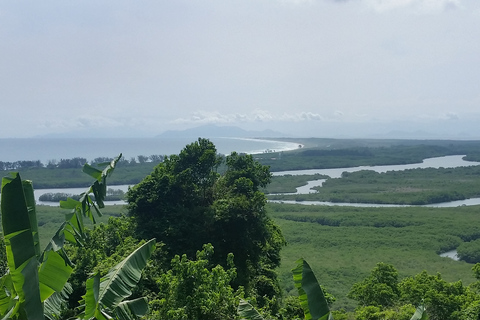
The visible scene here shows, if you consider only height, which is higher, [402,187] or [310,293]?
[310,293]

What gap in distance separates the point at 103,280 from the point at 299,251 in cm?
2539

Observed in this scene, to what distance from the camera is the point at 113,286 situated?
478 centimetres

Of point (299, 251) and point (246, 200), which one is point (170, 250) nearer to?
point (246, 200)

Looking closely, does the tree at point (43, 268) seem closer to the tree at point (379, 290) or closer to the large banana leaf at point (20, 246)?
the large banana leaf at point (20, 246)

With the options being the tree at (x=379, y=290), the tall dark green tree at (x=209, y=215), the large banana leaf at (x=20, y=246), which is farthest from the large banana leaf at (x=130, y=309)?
the tree at (x=379, y=290)

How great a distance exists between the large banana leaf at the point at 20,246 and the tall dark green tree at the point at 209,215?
9.87 metres

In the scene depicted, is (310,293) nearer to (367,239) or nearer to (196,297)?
(196,297)

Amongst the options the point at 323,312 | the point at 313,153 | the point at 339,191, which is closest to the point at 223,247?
the point at 323,312

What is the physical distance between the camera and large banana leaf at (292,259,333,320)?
436 centimetres

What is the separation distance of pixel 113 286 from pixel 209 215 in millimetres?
10172

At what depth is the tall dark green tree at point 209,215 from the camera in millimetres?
14289

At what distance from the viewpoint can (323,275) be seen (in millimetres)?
23438

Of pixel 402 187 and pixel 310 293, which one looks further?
pixel 402 187

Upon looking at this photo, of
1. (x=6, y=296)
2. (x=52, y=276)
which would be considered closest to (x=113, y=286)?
(x=52, y=276)
